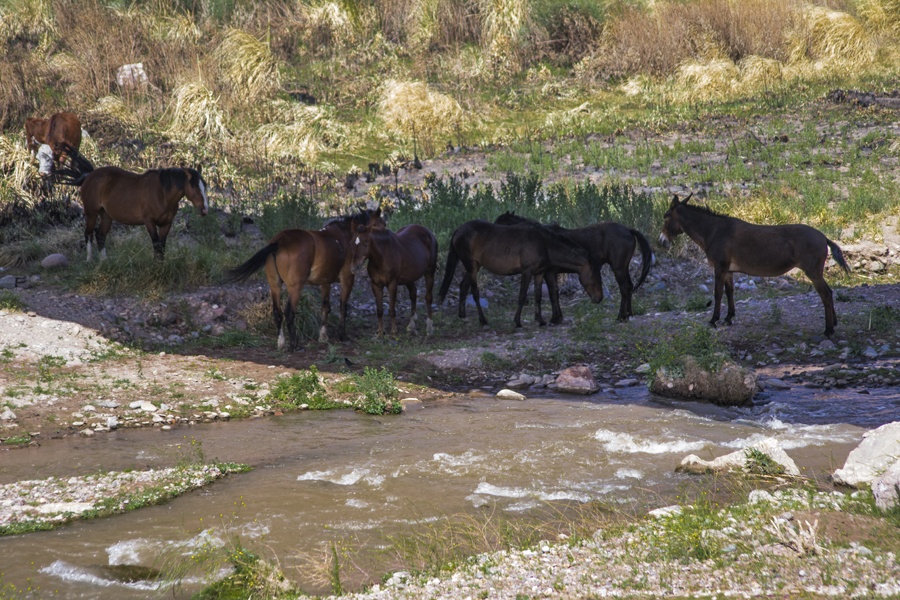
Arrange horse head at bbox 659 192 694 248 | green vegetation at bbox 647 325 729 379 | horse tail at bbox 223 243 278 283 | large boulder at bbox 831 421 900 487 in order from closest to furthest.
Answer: large boulder at bbox 831 421 900 487 < green vegetation at bbox 647 325 729 379 < horse tail at bbox 223 243 278 283 < horse head at bbox 659 192 694 248

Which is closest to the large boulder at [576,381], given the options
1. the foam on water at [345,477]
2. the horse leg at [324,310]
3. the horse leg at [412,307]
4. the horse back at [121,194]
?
the horse leg at [412,307]

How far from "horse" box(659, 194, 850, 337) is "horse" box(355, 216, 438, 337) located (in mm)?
3625

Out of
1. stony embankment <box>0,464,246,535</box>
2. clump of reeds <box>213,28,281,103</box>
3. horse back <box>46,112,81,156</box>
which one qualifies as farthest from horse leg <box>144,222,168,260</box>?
clump of reeds <box>213,28,281,103</box>

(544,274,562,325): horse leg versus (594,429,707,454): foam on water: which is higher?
(544,274,562,325): horse leg

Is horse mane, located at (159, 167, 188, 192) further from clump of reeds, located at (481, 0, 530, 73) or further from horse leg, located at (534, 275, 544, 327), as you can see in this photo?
clump of reeds, located at (481, 0, 530, 73)

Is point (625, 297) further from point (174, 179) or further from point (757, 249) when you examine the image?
point (174, 179)

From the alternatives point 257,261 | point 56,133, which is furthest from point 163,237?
point 56,133

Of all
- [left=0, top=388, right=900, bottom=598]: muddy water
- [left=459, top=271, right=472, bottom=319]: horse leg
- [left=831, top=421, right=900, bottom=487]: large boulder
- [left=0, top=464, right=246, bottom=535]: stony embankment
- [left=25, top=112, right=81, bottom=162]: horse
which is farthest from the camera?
[left=25, top=112, right=81, bottom=162]: horse

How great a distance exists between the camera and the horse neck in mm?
12664

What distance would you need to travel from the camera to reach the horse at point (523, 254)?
12867mm

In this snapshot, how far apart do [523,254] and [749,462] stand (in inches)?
251

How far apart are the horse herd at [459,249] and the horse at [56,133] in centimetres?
186

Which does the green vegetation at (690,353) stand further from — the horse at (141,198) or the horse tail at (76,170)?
the horse tail at (76,170)

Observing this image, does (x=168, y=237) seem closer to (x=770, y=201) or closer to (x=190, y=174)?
(x=190, y=174)
